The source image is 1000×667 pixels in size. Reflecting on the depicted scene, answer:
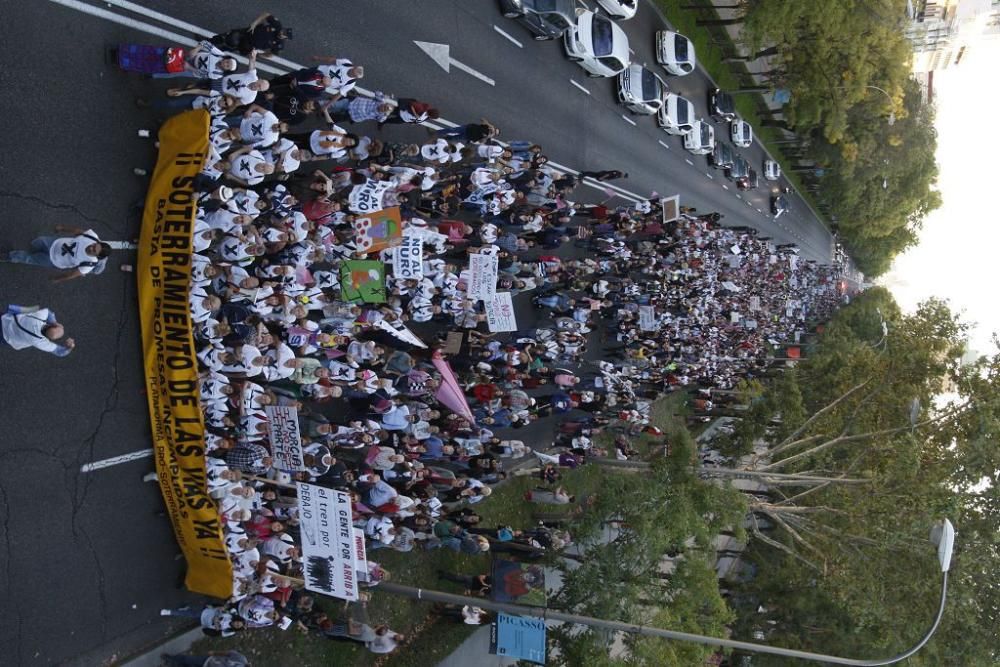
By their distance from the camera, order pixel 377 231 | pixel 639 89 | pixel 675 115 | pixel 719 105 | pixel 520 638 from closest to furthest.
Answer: pixel 520 638 < pixel 377 231 < pixel 639 89 < pixel 675 115 < pixel 719 105

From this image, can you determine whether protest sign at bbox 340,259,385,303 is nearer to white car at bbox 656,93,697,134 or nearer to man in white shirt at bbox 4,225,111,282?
man in white shirt at bbox 4,225,111,282

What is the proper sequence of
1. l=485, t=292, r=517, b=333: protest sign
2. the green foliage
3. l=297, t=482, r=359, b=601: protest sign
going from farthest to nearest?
1. the green foliage
2. l=485, t=292, r=517, b=333: protest sign
3. l=297, t=482, r=359, b=601: protest sign

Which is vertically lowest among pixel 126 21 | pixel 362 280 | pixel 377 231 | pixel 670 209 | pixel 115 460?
pixel 115 460

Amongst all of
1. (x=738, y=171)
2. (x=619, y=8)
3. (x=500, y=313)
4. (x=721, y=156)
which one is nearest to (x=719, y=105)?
(x=721, y=156)

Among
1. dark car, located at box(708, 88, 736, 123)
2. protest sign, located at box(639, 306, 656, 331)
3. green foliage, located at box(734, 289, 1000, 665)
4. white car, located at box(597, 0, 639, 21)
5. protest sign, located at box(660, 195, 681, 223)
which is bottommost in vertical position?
green foliage, located at box(734, 289, 1000, 665)

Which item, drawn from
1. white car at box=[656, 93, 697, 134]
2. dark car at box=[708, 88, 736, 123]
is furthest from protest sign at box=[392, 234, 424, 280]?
dark car at box=[708, 88, 736, 123]

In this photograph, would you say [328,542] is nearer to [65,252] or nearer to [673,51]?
[65,252]
